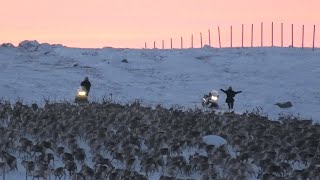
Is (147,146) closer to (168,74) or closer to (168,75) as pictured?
(168,75)

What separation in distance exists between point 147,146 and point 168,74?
36.7 metres

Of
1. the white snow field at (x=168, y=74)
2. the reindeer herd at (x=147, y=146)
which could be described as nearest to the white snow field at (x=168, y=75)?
the white snow field at (x=168, y=74)

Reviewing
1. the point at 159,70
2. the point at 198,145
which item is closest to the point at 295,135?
the point at 198,145

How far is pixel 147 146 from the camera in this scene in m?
16.7

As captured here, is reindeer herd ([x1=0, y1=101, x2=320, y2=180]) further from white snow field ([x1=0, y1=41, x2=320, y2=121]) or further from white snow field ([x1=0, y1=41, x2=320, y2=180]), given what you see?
white snow field ([x1=0, y1=41, x2=320, y2=180])

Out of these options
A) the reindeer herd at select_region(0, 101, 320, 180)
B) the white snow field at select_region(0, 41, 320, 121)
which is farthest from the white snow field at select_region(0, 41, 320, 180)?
the reindeer herd at select_region(0, 101, 320, 180)

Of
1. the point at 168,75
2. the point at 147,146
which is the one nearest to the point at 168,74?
the point at 168,75

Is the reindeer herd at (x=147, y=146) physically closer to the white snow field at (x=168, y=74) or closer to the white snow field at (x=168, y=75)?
the white snow field at (x=168, y=74)

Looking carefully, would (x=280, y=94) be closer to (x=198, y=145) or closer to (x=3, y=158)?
(x=198, y=145)

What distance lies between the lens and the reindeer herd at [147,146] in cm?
1420

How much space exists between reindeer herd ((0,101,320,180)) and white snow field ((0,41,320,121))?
12.7 meters

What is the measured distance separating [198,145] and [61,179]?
4314 millimetres

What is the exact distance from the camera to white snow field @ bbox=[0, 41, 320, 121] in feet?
132

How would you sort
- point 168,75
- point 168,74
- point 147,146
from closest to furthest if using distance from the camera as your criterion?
1. point 147,146
2. point 168,75
3. point 168,74
